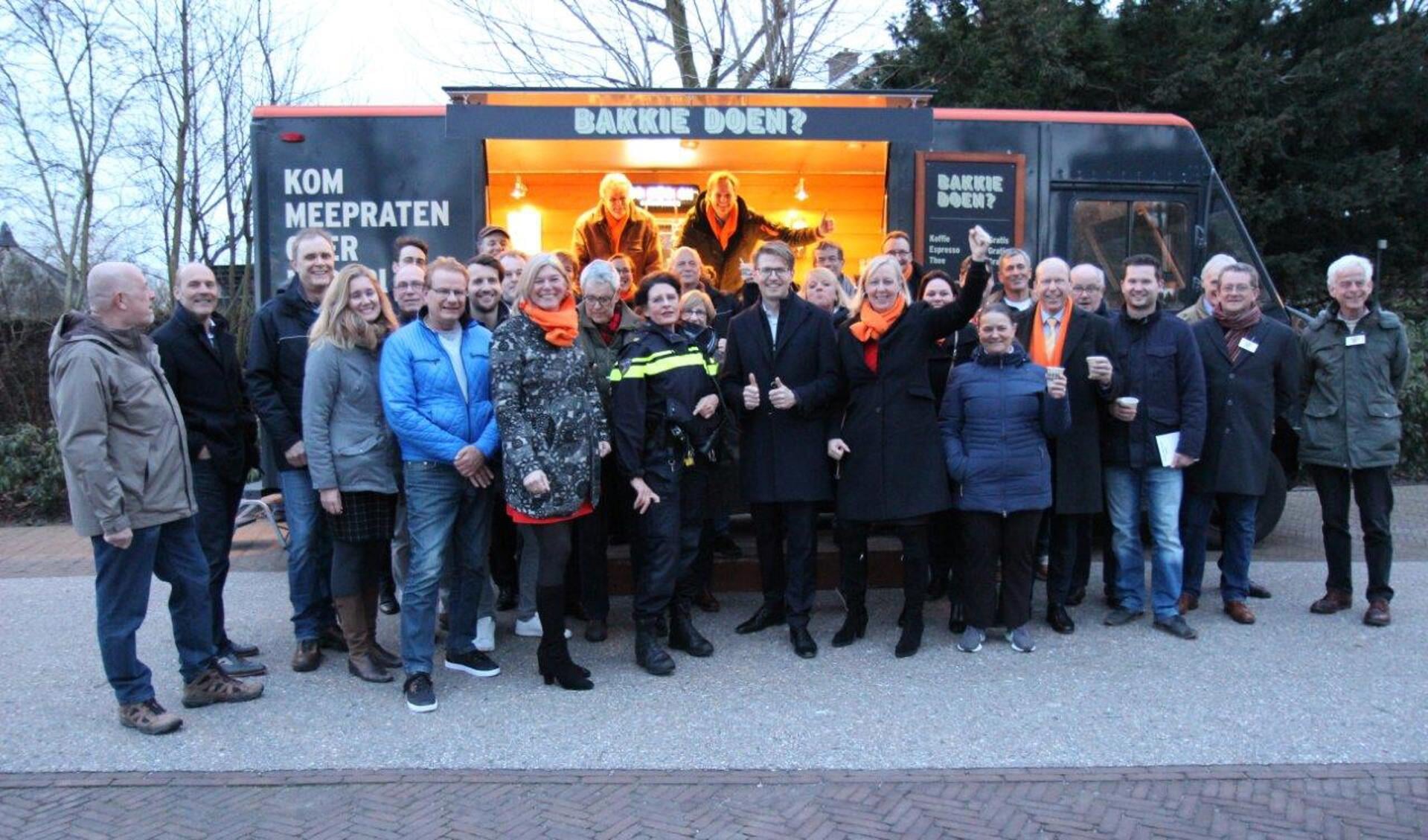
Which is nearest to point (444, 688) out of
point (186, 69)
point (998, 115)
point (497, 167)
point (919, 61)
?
point (497, 167)

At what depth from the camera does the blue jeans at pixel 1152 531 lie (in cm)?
550

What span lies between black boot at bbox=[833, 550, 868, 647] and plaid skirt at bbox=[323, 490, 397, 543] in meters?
2.23

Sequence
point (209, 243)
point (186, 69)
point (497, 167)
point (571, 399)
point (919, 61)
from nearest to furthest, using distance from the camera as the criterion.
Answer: point (571, 399) → point (497, 167) → point (186, 69) → point (209, 243) → point (919, 61)

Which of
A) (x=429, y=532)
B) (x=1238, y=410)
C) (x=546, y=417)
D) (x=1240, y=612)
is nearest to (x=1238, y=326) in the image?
(x=1238, y=410)

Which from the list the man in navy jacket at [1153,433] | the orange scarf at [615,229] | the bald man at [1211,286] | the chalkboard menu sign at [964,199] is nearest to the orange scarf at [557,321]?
the man in navy jacket at [1153,433]

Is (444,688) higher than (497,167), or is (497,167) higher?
(497,167)

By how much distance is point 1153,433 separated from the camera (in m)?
5.46

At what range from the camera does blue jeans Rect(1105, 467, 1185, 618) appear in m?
5.50

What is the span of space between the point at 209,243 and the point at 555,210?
7.84m

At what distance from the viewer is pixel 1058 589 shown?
5523mm

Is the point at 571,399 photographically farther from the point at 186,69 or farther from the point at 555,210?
the point at 186,69

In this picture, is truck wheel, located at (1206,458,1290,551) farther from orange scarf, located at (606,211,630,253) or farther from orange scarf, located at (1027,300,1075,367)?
orange scarf, located at (606,211,630,253)

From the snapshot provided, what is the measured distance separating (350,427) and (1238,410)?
14.8ft

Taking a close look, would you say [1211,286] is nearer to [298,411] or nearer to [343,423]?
[343,423]
